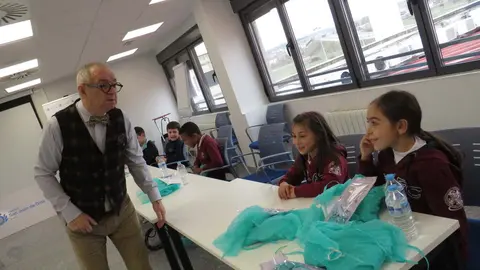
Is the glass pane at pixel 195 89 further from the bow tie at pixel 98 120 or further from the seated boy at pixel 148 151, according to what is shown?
the bow tie at pixel 98 120

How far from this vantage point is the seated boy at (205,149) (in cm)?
371

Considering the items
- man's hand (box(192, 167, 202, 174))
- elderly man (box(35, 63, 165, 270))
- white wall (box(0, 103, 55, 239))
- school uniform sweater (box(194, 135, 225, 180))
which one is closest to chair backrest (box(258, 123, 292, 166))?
school uniform sweater (box(194, 135, 225, 180))

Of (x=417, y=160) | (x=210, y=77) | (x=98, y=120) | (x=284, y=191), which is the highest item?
(x=210, y=77)

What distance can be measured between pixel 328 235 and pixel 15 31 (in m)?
3.96

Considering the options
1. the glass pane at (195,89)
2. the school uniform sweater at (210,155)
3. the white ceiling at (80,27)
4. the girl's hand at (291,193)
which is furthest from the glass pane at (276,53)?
the girl's hand at (291,193)

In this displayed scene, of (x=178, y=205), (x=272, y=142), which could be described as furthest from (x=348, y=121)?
(x=178, y=205)

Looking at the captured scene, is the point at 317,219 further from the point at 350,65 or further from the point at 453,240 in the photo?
the point at 350,65

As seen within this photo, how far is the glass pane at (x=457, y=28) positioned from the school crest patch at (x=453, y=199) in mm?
2165

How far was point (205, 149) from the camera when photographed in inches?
148

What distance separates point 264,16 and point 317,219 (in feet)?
13.7

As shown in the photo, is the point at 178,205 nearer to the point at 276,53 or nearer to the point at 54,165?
the point at 54,165

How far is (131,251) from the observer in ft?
6.89

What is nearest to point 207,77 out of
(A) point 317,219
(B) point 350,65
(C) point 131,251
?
(B) point 350,65

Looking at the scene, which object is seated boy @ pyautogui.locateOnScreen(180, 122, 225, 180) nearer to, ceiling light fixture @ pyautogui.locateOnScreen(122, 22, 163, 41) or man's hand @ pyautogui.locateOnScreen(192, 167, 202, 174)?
man's hand @ pyautogui.locateOnScreen(192, 167, 202, 174)
